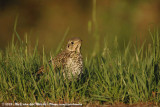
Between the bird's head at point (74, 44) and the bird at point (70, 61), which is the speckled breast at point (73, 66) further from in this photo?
the bird's head at point (74, 44)

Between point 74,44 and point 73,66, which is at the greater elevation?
point 74,44

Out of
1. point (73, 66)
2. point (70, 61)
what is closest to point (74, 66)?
point (73, 66)

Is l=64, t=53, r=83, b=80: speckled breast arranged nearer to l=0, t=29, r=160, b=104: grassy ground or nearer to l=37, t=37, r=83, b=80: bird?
l=37, t=37, r=83, b=80: bird

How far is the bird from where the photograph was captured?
172 inches

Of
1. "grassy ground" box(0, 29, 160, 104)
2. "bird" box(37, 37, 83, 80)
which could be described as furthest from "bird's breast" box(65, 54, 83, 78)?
"grassy ground" box(0, 29, 160, 104)

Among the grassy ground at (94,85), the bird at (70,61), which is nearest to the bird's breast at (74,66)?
the bird at (70,61)

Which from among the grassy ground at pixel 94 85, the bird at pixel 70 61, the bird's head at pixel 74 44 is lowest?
the grassy ground at pixel 94 85

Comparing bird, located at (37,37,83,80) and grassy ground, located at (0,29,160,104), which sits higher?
bird, located at (37,37,83,80)

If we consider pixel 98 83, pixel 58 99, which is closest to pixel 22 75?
pixel 58 99

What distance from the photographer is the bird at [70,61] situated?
4.38 metres

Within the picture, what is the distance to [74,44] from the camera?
15.6 feet

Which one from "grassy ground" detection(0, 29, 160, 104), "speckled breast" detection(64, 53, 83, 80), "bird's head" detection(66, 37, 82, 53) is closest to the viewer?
"grassy ground" detection(0, 29, 160, 104)

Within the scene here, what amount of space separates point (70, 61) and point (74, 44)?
338 mm

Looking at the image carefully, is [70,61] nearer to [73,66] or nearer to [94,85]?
[73,66]
